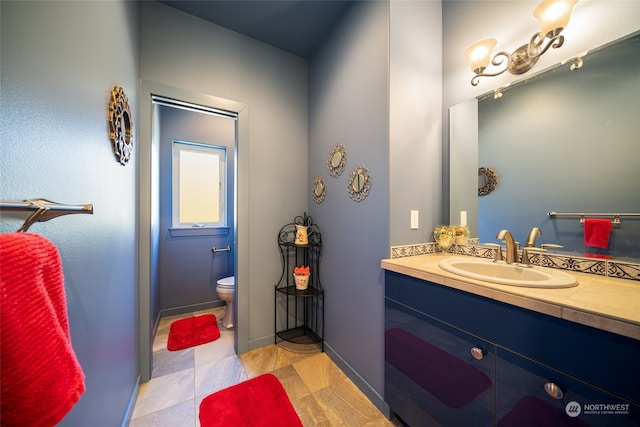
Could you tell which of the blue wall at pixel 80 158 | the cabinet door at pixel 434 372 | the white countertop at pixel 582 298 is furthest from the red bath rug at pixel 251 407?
the white countertop at pixel 582 298

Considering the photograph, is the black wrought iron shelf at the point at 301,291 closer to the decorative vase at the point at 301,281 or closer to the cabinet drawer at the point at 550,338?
the decorative vase at the point at 301,281

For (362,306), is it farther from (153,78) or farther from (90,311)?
(153,78)

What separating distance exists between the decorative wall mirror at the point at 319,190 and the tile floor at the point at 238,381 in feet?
4.53

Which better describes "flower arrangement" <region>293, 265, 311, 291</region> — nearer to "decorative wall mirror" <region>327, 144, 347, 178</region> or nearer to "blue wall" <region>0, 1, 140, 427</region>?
"decorative wall mirror" <region>327, 144, 347, 178</region>

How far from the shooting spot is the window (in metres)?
2.79

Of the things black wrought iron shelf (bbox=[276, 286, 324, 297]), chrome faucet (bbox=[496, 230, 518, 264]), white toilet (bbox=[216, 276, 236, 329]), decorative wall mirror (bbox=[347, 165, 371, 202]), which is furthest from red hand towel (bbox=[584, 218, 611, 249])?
white toilet (bbox=[216, 276, 236, 329])

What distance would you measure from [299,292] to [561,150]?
2.02m

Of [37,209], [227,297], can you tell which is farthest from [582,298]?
[227,297]

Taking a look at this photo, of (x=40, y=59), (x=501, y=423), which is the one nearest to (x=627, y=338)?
(x=501, y=423)

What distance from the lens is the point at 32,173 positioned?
1.83ft

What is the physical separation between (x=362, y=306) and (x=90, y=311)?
1.42m

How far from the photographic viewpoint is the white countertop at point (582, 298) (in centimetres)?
64

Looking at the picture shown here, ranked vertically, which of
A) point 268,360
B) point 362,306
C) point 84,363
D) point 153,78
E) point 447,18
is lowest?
point 268,360

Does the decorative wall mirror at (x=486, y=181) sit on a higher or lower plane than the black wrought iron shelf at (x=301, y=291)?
higher
